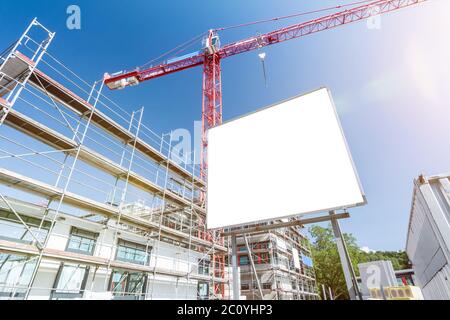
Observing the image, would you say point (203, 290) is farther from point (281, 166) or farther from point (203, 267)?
point (281, 166)

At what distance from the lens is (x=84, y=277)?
1023 centimetres

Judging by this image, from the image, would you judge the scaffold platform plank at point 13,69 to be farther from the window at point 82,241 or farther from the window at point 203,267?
the window at point 203,267

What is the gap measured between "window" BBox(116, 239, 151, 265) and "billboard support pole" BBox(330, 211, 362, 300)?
1151 cm

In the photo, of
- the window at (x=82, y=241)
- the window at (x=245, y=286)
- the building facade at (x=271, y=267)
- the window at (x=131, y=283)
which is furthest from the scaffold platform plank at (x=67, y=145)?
the window at (x=245, y=286)

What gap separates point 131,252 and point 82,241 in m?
2.99

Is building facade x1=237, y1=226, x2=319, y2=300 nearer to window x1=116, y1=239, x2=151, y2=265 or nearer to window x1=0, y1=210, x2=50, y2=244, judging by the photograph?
window x1=116, y1=239, x2=151, y2=265

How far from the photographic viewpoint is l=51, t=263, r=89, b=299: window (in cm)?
927

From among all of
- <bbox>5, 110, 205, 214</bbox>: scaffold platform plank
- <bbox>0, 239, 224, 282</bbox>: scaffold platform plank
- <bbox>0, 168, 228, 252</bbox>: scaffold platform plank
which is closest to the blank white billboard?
<bbox>0, 239, 224, 282</bbox>: scaffold platform plank

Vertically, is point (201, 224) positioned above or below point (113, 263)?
above

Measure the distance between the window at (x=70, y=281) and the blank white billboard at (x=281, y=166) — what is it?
946 cm

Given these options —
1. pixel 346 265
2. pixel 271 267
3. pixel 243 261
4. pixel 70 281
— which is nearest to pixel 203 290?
pixel 271 267
